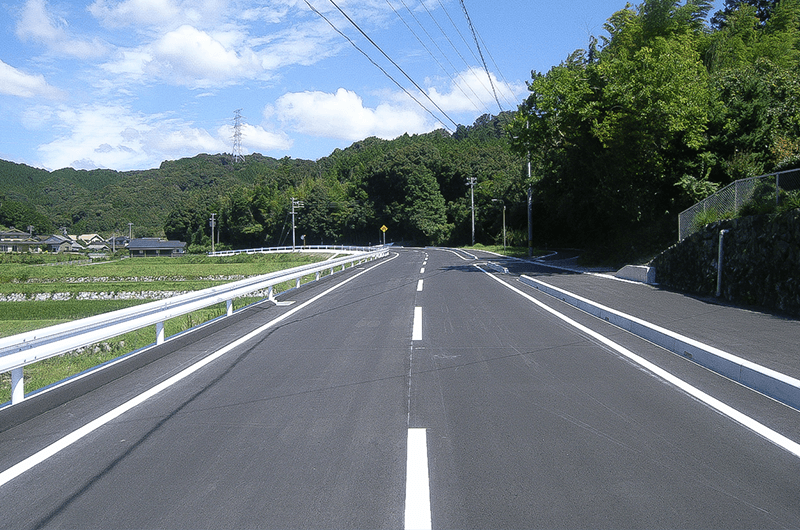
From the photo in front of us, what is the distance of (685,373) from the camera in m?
6.74

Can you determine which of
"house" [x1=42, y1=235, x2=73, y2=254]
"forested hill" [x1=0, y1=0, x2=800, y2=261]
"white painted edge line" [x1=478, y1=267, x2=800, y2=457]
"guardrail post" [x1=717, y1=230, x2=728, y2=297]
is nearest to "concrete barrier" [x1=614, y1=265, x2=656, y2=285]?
"guardrail post" [x1=717, y1=230, x2=728, y2=297]

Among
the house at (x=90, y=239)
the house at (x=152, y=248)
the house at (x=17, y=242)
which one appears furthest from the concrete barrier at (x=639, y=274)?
the house at (x=90, y=239)

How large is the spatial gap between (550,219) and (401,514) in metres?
50.3

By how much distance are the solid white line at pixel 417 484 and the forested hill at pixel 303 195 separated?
50.3m

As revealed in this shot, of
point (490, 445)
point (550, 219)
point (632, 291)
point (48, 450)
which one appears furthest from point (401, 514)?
point (550, 219)

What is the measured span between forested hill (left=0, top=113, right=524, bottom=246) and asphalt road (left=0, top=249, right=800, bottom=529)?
48.2m

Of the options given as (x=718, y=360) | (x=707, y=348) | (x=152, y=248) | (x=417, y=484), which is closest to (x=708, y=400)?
(x=718, y=360)

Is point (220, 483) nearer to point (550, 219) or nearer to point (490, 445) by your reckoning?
point (490, 445)

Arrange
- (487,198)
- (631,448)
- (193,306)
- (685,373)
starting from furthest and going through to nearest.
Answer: (487,198) < (193,306) < (685,373) < (631,448)

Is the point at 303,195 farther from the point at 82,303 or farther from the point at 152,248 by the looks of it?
the point at 82,303

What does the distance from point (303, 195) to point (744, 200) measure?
97.0 metres

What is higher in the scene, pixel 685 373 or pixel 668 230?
pixel 668 230

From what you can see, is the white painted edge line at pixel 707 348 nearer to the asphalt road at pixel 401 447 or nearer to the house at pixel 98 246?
the asphalt road at pixel 401 447

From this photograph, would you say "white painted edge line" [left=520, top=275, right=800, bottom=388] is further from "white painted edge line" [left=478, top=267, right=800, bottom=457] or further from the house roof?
the house roof
